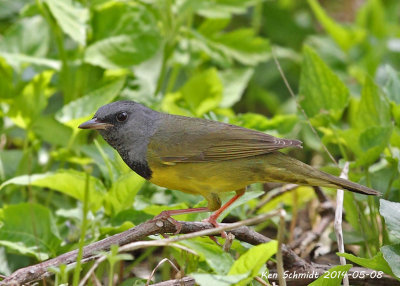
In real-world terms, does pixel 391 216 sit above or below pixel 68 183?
above

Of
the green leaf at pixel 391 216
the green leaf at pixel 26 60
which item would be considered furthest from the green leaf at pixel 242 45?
the green leaf at pixel 391 216

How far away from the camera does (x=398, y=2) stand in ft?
25.2

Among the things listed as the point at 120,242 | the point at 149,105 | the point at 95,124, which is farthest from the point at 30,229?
the point at 149,105

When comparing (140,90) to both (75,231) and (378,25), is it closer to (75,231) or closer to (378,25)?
(75,231)

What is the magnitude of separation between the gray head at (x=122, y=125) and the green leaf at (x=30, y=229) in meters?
0.59

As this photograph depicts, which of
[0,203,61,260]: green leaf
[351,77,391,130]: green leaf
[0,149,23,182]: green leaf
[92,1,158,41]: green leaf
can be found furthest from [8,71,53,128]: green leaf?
[351,77,391,130]: green leaf

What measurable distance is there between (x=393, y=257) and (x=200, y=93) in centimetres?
232

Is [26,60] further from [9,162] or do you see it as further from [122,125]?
[122,125]

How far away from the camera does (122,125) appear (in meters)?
3.78

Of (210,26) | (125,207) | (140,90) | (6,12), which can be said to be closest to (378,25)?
(210,26)

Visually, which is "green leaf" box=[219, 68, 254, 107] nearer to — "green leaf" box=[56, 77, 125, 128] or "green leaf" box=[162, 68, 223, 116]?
"green leaf" box=[162, 68, 223, 116]

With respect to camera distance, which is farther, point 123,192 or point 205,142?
point 123,192

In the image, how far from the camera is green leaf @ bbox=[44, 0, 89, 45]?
462cm

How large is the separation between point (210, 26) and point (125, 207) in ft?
7.18
